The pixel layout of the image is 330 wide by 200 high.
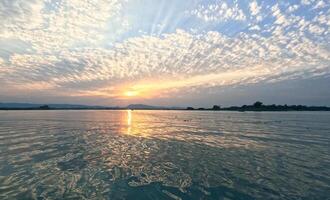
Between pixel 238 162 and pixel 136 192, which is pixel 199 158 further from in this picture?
pixel 136 192

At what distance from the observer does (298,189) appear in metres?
13.4

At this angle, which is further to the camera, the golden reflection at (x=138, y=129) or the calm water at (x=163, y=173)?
the golden reflection at (x=138, y=129)

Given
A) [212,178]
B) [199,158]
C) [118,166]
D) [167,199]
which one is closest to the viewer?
[167,199]

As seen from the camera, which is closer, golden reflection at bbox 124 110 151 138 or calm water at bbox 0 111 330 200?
calm water at bbox 0 111 330 200

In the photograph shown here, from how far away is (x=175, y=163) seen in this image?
19.4 meters

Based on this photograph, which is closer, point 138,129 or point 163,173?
point 163,173

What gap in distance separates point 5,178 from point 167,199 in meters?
10.7

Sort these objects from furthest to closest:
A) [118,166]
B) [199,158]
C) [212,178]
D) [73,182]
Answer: [199,158], [118,166], [212,178], [73,182]

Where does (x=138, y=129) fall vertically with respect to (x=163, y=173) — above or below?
above

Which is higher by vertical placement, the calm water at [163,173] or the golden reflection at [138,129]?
the golden reflection at [138,129]

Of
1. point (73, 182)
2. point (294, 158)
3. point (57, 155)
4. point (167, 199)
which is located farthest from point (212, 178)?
point (57, 155)

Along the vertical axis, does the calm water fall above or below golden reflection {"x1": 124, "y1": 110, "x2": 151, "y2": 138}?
below

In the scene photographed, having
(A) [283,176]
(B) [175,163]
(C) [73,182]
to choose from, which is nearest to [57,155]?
(C) [73,182]

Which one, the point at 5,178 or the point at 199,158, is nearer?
the point at 5,178
